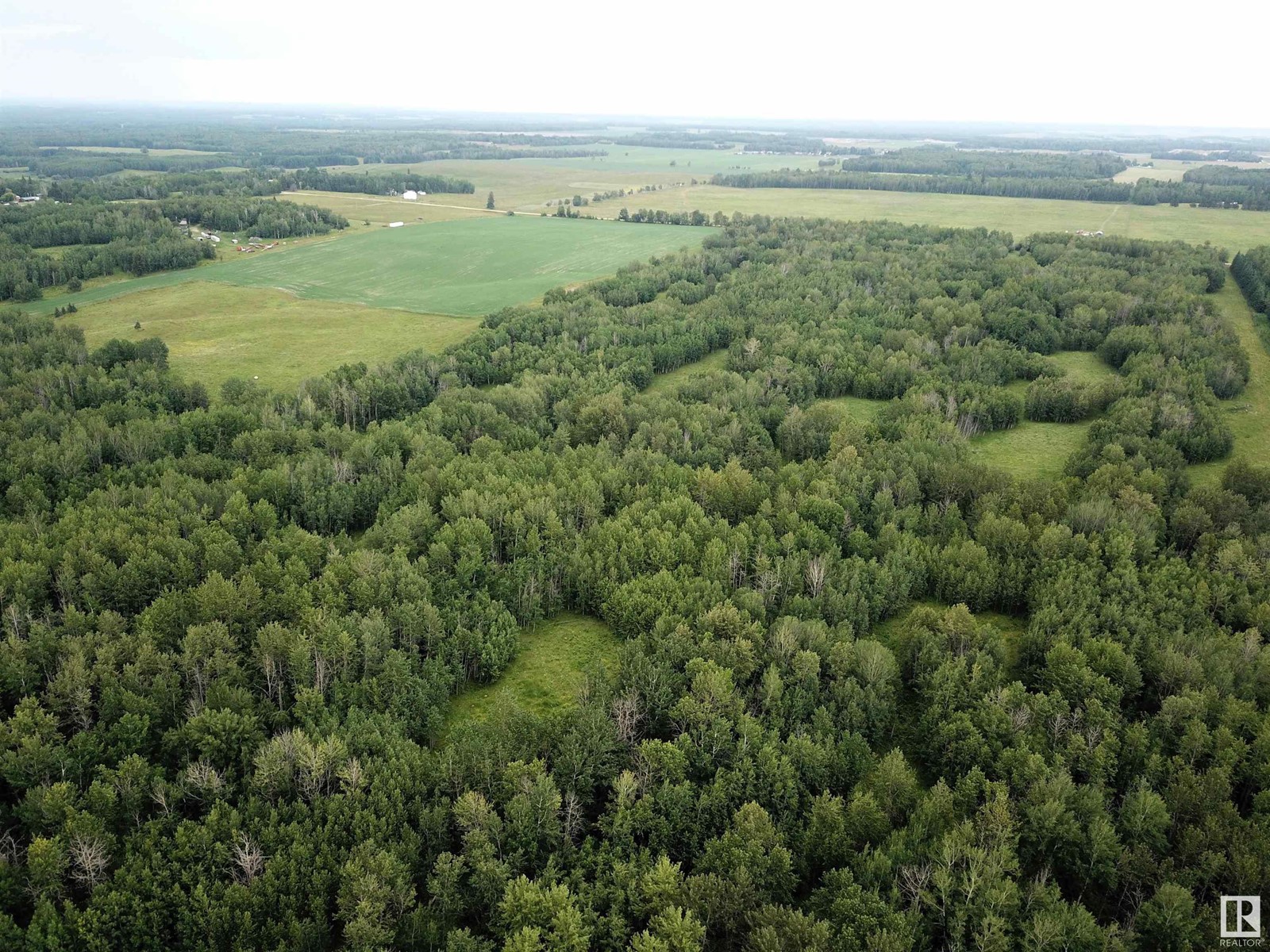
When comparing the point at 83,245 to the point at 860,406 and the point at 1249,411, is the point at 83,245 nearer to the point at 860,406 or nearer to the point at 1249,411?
the point at 860,406

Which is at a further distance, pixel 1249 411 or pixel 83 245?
pixel 83 245

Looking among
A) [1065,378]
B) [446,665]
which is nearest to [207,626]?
[446,665]

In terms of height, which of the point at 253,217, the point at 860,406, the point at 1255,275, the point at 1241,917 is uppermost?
the point at 253,217

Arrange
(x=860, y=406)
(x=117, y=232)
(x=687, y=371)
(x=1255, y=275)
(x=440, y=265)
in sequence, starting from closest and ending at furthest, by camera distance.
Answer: (x=860, y=406) → (x=687, y=371) → (x=1255, y=275) → (x=440, y=265) → (x=117, y=232)

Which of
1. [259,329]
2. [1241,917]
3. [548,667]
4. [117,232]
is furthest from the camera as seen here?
[117,232]

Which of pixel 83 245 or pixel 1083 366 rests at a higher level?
pixel 83 245

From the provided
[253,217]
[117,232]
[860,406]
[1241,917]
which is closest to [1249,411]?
[860,406]

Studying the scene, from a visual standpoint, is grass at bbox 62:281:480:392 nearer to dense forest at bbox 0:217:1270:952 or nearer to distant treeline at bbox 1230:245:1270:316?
dense forest at bbox 0:217:1270:952
